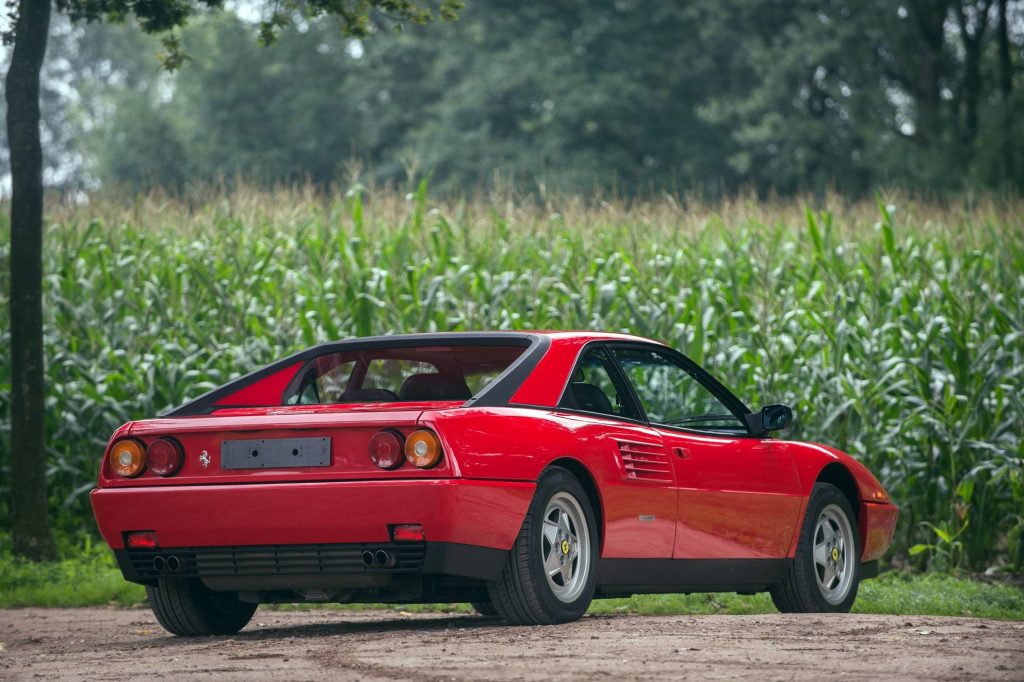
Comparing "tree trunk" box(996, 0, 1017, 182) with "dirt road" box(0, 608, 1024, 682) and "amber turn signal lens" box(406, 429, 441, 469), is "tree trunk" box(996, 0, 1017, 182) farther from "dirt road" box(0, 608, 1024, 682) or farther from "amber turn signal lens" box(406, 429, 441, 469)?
"amber turn signal lens" box(406, 429, 441, 469)

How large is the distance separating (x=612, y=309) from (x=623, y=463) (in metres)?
5.79

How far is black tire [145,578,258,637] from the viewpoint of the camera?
23.8 ft

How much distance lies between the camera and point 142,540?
6.76 meters

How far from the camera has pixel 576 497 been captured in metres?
6.82

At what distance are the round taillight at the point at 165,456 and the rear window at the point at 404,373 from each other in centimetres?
93

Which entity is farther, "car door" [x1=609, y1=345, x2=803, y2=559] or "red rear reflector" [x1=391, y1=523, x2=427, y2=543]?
"car door" [x1=609, y1=345, x2=803, y2=559]

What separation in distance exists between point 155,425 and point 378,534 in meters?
1.18

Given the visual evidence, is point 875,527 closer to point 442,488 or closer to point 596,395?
point 596,395

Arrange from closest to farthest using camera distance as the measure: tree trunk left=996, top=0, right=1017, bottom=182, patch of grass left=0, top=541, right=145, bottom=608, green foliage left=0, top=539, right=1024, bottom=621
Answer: green foliage left=0, top=539, right=1024, bottom=621
patch of grass left=0, top=541, right=145, bottom=608
tree trunk left=996, top=0, right=1017, bottom=182

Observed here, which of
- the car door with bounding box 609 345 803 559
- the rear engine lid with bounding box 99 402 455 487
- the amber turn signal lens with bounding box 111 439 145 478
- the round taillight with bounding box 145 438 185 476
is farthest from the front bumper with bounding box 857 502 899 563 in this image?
the amber turn signal lens with bounding box 111 439 145 478

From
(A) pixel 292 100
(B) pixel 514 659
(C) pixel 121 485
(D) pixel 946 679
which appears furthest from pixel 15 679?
(A) pixel 292 100

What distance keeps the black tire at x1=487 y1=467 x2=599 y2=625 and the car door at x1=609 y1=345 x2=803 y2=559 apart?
2.33ft

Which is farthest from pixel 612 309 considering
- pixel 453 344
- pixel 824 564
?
pixel 453 344

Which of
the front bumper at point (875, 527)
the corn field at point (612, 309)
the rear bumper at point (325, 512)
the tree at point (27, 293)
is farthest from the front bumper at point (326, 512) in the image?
the corn field at point (612, 309)
